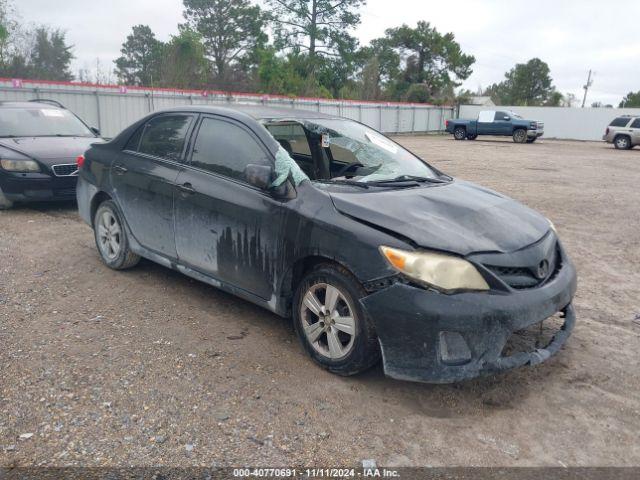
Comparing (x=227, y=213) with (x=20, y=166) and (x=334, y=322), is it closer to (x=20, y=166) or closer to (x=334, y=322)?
(x=334, y=322)

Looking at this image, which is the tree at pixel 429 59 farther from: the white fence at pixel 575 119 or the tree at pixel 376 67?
the white fence at pixel 575 119

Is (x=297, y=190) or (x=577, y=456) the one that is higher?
(x=297, y=190)

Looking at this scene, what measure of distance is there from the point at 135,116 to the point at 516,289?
20.3m

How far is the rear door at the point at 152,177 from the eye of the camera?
4551mm

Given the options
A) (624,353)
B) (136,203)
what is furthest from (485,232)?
(136,203)

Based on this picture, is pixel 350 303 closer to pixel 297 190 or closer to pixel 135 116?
pixel 297 190

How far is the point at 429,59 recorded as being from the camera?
56.8 m

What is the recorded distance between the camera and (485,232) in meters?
3.39

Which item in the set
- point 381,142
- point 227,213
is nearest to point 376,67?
point 381,142

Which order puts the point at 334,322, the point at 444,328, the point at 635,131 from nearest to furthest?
the point at 444,328
the point at 334,322
the point at 635,131

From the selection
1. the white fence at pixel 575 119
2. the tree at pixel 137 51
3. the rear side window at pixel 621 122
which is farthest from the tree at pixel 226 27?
the rear side window at pixel 621 122

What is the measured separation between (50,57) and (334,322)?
4922cm

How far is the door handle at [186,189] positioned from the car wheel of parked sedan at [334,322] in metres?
1.28

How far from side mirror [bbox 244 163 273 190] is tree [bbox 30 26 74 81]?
135 feet
